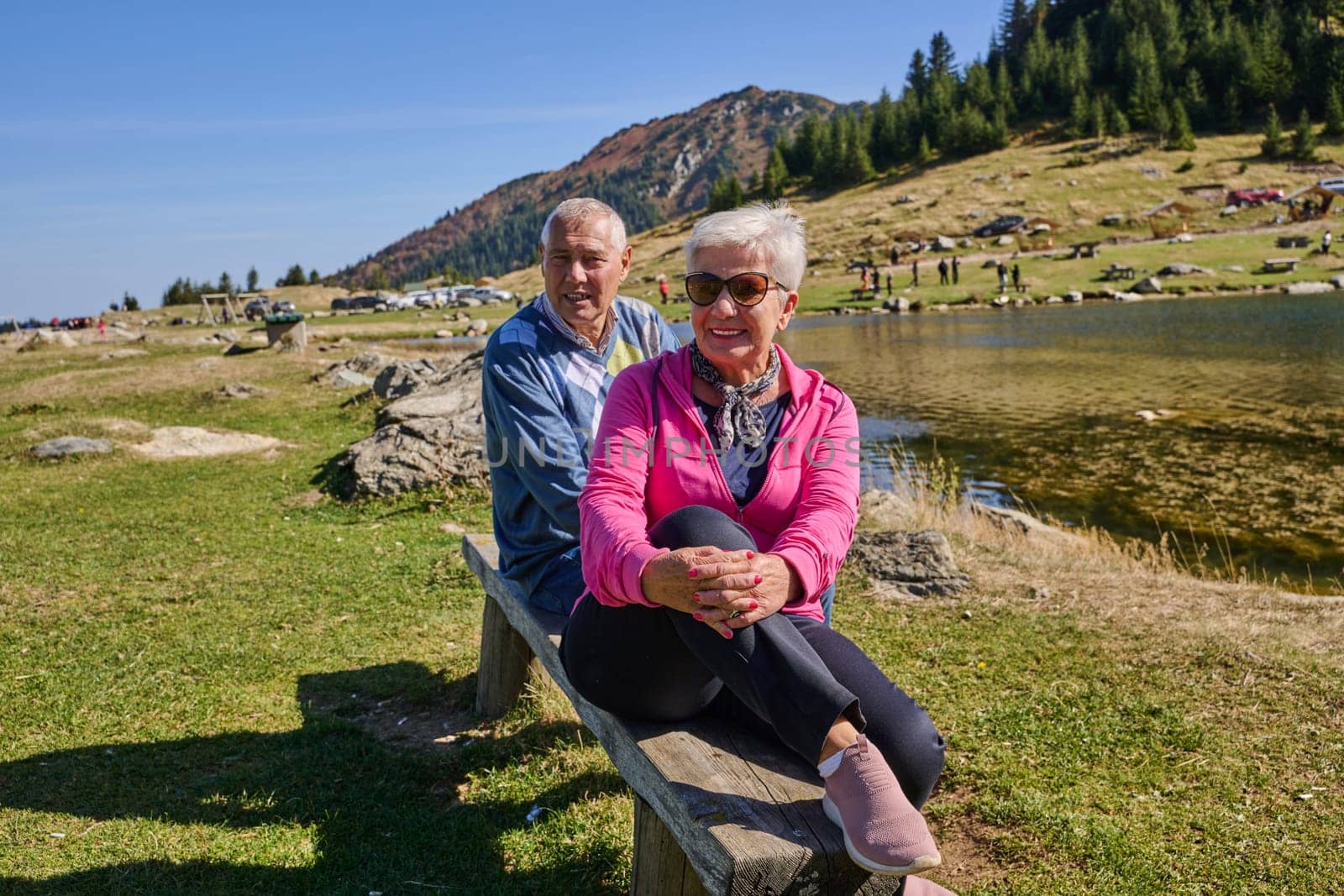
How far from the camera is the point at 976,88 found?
120m

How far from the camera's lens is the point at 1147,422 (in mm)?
17938

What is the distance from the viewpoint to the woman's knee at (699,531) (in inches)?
118

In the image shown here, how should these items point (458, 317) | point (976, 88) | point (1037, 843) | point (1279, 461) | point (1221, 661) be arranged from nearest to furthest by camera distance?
point (1037, 843) < point (1221, 661) < point (1279, 461) < point (458, 317) < point (976, 88)

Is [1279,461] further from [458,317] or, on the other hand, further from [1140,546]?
[458,317]

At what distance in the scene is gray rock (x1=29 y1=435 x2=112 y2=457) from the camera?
45.0ft

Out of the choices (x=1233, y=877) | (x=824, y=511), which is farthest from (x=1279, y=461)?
(x=824, y=511)

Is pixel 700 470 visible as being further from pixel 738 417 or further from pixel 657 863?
pixel 657 863

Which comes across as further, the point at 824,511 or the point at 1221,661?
the point at 1221,661

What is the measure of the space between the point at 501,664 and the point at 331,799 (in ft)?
3.75

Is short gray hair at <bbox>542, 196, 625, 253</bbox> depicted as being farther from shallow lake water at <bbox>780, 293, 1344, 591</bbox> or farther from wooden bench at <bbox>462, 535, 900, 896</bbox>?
shallow lake water at <bbox>780, 293, 1344, 591</bbox>

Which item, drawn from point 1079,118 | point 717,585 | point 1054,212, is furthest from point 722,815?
point 1079,118

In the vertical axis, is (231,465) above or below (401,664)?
above

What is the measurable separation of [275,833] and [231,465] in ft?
33.5

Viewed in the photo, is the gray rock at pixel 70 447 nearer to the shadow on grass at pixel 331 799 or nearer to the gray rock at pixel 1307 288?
the shadow on grass at pixel 331 799
